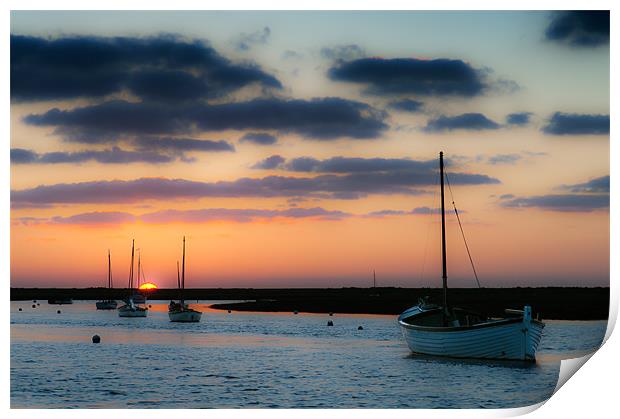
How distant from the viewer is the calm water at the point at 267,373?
23.1 meters

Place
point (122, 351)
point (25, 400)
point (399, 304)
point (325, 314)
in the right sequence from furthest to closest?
point (399, 304), point (325, 314), point (122, 351), point (25, 400)

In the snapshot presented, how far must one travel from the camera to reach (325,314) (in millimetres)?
75438

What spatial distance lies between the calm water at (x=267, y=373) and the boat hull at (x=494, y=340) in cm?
43

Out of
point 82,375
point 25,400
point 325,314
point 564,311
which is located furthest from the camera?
point 325,314

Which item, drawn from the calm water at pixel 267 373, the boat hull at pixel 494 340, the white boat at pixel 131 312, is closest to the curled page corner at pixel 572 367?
the calm water at pixel 267 373

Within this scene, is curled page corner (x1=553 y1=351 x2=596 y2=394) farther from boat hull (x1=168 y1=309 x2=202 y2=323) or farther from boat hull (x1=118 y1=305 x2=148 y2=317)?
boat hull (x1=118 y1=305 x2=148 y2=317)

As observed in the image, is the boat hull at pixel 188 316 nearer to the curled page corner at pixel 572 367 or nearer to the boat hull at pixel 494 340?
the boat hull at pixel 494 340

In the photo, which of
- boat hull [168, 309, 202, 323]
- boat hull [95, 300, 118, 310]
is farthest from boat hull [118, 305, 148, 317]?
boat hull [95, 300, 118, 310]

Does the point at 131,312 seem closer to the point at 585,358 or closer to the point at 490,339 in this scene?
the point at 490,339

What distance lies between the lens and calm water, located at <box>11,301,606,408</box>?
23.1 meters
